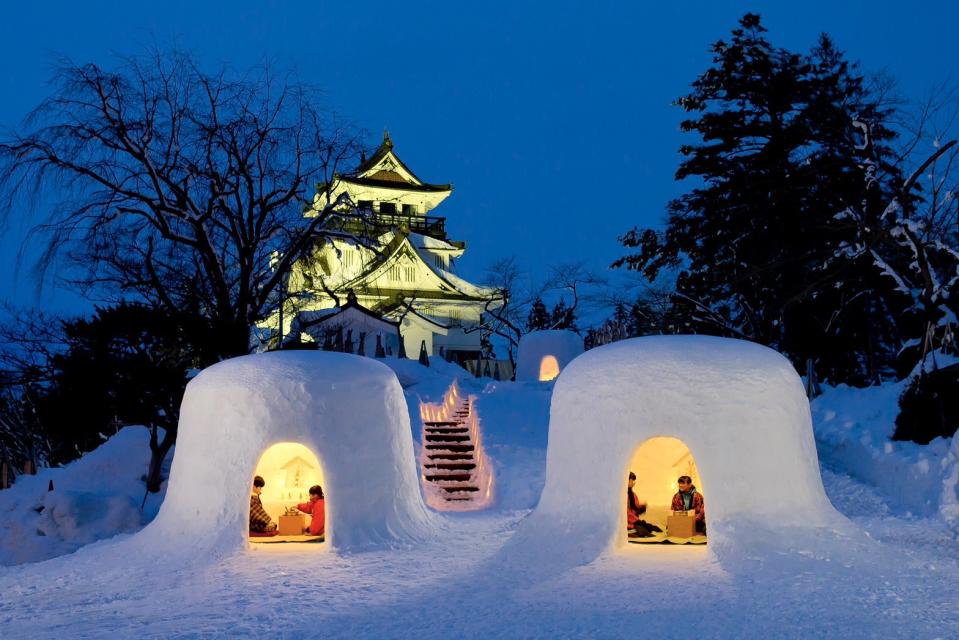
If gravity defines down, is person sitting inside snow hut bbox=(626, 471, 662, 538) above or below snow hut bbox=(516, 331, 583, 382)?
below

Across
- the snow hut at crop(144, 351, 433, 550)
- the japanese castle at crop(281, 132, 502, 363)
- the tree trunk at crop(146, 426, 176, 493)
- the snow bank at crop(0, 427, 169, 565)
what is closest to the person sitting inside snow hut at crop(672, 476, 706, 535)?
the snow hut at crop(144, 351, 433, 550)

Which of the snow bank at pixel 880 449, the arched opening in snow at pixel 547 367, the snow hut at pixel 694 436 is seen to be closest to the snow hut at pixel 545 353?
the arched opening in snow at pixel 547 367

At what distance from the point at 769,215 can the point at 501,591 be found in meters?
15.3

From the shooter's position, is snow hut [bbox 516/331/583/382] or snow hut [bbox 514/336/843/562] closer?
snow hut [bbox 514/336/843/562]

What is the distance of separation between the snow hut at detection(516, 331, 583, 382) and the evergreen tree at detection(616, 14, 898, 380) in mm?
3057

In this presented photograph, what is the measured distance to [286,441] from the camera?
32.2ft

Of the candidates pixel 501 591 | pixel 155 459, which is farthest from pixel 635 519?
pixel 155 459

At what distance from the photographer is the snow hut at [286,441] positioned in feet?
31.6

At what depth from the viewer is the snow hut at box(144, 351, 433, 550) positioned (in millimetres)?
9617

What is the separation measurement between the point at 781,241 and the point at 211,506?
15.4 metres

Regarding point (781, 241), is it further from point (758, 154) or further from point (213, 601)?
point (213, 601)

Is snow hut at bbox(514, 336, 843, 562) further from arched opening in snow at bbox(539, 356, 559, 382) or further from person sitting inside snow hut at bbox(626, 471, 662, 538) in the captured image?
arched opening in snow at bbox(539, 356, 559, 382)

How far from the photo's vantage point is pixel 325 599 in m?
7.69

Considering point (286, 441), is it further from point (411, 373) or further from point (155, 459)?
point (411, 373)
